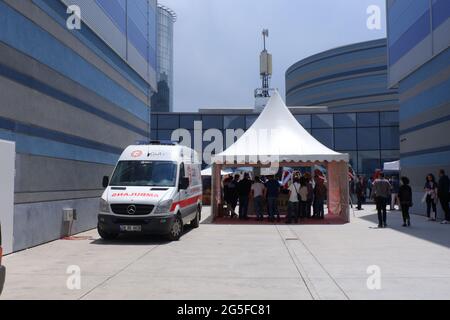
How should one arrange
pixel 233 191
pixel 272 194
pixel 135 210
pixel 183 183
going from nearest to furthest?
pixel 135 210
pixel 183 183
pixel 272 194
pixel 233 191

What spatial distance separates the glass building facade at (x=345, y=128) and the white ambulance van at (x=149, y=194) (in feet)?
77.1

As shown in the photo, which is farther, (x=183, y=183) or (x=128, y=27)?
(x=128, y=27)

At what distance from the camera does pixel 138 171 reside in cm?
1412

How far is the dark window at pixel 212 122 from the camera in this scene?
39109mm

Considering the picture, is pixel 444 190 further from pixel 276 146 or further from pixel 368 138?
pixel 368 138

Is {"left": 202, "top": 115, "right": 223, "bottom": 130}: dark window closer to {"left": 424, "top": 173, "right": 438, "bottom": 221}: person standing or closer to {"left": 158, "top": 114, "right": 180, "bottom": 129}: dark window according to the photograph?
{"left": 158, "top": 114, "right": 180, "bottom": 129}: dark window

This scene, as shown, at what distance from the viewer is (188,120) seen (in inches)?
1549

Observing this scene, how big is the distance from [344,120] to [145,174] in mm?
27090

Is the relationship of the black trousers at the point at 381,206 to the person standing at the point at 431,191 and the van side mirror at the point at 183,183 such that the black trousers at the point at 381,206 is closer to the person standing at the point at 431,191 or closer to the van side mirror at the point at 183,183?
the person standing at the point at 431,191

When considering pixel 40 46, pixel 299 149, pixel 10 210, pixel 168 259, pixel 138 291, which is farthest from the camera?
pixel 299 149

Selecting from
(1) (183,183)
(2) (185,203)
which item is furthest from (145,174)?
(2) (185,203)
